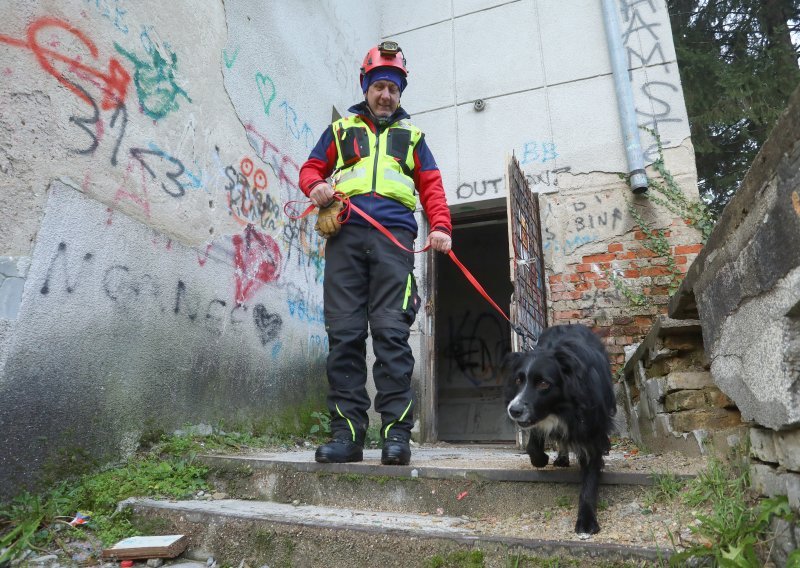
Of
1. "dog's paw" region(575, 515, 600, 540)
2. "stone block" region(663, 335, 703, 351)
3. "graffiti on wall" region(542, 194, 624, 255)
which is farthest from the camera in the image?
"graffiti on wall" region(542, 194, 624, 255)

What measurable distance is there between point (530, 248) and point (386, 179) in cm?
214

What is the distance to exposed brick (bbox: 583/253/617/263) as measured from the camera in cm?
448

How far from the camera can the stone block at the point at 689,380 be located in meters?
2.27

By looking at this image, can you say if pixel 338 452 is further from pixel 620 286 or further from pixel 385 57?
pixel 620 286

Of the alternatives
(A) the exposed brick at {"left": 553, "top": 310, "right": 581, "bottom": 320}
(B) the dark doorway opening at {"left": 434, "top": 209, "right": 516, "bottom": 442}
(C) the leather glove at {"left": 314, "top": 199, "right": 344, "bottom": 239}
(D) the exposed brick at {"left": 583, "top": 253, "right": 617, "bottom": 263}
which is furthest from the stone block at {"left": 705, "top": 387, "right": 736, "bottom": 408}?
(B) the dark doorway opening at {"left": 434, "top": 209, "right": 516, "bottom": 442}

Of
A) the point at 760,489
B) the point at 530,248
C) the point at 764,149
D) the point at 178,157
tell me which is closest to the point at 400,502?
the point at 760,489

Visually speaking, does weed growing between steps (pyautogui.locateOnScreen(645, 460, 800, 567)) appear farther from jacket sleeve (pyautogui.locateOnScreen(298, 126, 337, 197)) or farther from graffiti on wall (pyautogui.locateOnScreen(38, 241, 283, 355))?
graffiti on wall (pyautogui.locateOnScreen(38, 241, 283, 355))

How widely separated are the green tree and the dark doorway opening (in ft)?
10.2

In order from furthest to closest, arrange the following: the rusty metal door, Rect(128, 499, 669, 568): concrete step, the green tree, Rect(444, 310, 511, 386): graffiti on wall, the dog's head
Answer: Rect(444, 310, 511, 386): graffiti on wall, the green tree, the rusty metal door, the dog's head, Rect(128, 499, 669, 568): concrete step

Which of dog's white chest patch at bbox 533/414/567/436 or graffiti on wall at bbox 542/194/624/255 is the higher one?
graffiti on wall at bbox 542/194/624/255

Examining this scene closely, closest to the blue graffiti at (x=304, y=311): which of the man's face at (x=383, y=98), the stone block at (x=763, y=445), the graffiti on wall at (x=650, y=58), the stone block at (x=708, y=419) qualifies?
the man's face at (x=383, y=98)

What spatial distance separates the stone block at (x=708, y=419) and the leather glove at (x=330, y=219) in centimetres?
181

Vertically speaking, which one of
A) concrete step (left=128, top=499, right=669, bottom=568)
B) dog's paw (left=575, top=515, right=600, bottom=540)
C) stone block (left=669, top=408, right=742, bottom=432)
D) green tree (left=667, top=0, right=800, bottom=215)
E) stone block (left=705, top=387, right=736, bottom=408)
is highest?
green tree (left=667, top=0, right=800, bottom=215)

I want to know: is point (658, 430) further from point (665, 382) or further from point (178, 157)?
point (178, 157)
